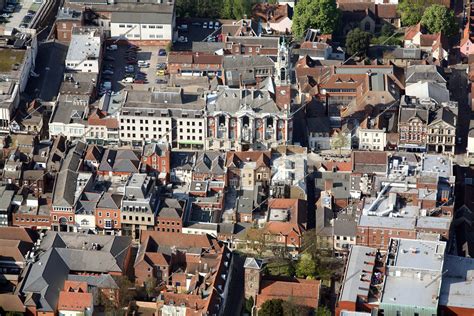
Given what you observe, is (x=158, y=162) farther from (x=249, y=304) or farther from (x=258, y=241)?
(x=249, y=304)

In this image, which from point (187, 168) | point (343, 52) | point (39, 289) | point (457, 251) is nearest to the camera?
point (39, 289)


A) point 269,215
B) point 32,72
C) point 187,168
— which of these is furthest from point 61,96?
point 269,215

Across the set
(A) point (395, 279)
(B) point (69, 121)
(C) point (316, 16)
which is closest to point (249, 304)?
(A) point (395, 279)

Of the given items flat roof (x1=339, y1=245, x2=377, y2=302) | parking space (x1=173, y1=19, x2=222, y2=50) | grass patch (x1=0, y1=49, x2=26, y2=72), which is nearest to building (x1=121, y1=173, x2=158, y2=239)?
flat roof (x1=339, y1=245, x2=377, y2=302)

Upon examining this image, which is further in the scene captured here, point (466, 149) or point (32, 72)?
point (32, 72)

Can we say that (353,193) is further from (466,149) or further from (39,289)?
(39,289)

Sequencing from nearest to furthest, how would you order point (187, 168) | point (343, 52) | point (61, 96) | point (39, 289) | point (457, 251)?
point (39, 289)
point (457, 251)
point (187, 168)
point (61, 96)
point (343, 52)

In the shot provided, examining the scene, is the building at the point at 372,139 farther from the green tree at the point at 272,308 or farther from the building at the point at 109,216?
the green tree at the point at 272,308

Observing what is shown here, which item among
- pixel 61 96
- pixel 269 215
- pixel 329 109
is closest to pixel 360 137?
pixel 329 109
